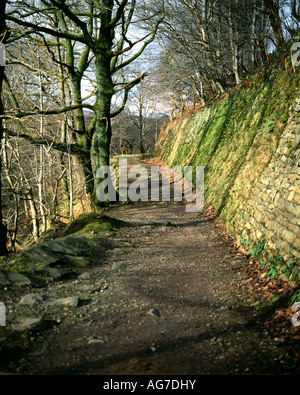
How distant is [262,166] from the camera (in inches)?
289

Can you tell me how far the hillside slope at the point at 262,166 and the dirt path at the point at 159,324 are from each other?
35.4 inches

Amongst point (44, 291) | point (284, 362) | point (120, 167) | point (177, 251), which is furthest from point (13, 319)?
point (120, 167)

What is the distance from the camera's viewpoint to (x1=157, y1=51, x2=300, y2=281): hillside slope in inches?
207

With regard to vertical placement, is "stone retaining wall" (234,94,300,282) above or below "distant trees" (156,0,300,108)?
below

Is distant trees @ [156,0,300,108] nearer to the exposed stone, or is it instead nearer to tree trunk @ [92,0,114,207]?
tree trunk @ [92,0,114,207]

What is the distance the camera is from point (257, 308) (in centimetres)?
428

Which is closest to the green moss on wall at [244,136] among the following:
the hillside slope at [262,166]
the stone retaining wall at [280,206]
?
the hillside slope at [262,166]

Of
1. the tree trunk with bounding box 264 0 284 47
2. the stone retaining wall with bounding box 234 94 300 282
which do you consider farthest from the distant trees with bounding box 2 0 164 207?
the stone retaining wall with bounding box 234 94 300 282

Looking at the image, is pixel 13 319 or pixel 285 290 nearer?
pixel 13 319

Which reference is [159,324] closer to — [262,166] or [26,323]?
[26,323]

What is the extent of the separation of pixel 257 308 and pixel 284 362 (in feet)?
4.27

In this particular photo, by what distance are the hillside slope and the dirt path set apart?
90 cm

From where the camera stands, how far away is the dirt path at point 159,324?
10.1 ft
